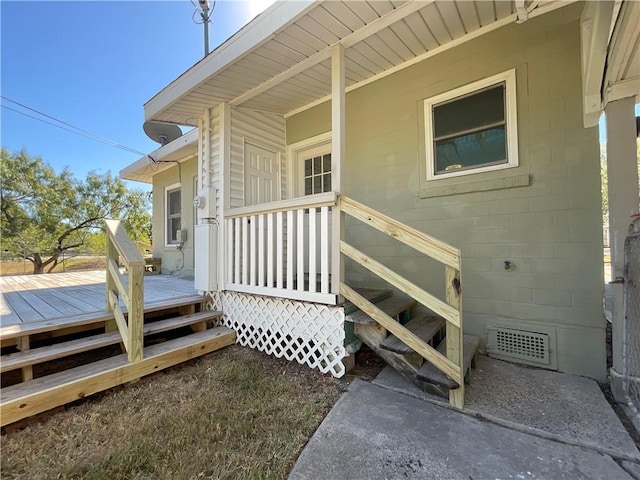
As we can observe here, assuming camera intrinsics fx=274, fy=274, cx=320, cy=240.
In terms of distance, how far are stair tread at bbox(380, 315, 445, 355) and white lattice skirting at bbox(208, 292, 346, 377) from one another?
1.49ft

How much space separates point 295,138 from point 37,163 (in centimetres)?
1255

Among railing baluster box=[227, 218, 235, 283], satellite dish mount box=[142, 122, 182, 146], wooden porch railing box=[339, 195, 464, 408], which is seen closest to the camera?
wooden porch railing box=[339, 195, 464, 408]

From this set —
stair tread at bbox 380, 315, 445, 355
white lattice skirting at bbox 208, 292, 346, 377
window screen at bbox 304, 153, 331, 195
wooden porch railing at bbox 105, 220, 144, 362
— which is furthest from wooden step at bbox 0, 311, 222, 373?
window screen at bbox 304, 153, 331, 195

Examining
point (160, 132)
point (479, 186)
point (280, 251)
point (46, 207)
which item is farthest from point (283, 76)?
Result: point (46, 207)

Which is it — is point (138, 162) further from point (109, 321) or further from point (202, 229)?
point (109, 321)

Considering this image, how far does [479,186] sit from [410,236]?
4.42 ft

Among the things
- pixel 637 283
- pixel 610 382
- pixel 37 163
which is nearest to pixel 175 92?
pixel 637 283

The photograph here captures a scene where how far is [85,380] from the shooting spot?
2125 mm

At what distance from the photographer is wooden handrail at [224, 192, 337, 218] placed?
2689mm

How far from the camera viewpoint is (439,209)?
322 cm

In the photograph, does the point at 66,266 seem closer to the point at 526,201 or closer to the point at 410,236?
the point at 410,236

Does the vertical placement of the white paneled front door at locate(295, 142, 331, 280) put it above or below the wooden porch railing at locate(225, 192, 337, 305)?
above

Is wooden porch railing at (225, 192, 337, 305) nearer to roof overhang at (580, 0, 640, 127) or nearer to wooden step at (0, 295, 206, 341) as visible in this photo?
wooden step at (0, 295, 206, 341)

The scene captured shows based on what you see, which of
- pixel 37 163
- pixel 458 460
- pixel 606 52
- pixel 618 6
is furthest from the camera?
pixel 37 163
